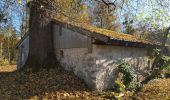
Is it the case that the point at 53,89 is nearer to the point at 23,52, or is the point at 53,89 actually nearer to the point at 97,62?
the point at 97,62

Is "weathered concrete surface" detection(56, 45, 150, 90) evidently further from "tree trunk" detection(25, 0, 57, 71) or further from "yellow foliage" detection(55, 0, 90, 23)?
"yellow foliage" detection(55, 0, 90, 23)

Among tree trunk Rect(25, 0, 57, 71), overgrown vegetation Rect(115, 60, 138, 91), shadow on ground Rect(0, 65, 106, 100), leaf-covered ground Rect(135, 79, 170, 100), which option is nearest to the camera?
shadow on ground Rect(0, 65, 106, 100)

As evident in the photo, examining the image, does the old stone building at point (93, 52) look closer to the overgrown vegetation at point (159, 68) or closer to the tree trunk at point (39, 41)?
the tree trunk at point (39, 41)

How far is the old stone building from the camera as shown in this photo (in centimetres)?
1244

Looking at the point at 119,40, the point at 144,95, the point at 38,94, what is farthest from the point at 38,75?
the point at 144,95

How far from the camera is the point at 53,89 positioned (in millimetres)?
11625

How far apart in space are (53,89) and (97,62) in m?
2.45

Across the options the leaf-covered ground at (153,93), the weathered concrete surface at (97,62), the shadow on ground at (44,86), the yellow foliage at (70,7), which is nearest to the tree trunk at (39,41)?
the shadow on ground at (44,86)

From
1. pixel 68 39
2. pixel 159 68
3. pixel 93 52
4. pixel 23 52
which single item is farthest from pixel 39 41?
pixel 159 68

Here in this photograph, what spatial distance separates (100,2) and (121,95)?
5.80m

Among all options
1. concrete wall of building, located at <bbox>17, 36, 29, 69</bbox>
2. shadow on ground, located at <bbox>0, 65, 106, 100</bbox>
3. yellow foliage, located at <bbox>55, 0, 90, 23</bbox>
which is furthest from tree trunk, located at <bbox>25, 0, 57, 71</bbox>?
concrete wall of building, located at <bbox>17, 36, 29, 69</bbox>

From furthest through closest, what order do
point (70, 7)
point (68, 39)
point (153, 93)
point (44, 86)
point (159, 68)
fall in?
point (159, 68) → point (68, 39) → point (70, 7) → point (153, 93) → point (44, 86)

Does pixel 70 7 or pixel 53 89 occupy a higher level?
pixel 70 7

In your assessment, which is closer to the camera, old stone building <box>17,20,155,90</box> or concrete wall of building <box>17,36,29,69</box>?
old stone building <box>17,20,155,90</box>
